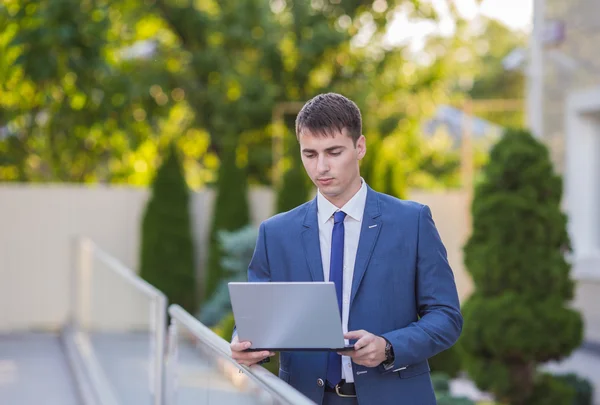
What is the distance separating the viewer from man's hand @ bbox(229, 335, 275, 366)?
8.54ft

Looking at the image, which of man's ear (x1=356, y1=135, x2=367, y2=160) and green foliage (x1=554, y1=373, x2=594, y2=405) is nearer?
man's ear (x1=356, y1=135, x2=367, y2=160)

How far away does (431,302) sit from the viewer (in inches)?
104

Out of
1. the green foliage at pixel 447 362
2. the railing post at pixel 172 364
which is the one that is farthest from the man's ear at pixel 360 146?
the green foliage at pixel 447 362

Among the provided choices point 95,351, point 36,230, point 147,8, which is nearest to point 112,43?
point 147,8

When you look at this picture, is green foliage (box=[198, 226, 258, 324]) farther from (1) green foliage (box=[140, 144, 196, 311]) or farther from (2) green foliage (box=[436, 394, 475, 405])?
(2) green foliage (box=[436, 394, 475, 405])

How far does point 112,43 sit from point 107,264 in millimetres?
8213

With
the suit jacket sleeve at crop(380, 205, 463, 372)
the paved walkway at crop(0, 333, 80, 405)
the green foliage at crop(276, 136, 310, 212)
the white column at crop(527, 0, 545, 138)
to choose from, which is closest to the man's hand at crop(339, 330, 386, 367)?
the suit jacket sleeve at crop(380, 205, 463, 372)

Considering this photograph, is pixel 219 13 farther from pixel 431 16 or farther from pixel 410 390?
pixel 410 390

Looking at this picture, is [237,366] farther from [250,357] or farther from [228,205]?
[228,205]

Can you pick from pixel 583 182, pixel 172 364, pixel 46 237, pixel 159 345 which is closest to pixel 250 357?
pixel 172 364

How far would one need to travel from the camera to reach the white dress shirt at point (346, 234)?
2.70 meters

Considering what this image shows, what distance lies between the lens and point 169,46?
57.1 feet

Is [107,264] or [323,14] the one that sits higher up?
[323,14]

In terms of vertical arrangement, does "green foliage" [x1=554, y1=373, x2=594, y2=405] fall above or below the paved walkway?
above
